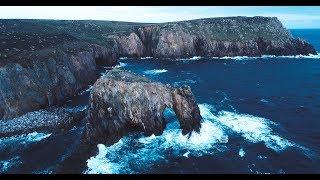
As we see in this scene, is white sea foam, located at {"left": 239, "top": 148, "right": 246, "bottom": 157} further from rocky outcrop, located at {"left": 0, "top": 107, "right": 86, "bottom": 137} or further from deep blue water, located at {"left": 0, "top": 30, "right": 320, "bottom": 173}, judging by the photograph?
rocky outcrop, located at {"left": 0, "top": 107, "right": 86, "bottom": 137}

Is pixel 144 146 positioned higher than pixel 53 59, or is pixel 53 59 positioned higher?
pixel 53 59

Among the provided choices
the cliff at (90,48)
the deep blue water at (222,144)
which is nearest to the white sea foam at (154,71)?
the cliff at (90,48)

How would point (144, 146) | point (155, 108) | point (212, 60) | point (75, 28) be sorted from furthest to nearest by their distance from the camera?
1. point (75, 28)
2. point (212, 60)
3. point (155, 108)
4. point (144, 146)

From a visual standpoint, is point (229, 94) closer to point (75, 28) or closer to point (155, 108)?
point (155, 108)

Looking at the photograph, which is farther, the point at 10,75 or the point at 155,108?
the point at 10,75

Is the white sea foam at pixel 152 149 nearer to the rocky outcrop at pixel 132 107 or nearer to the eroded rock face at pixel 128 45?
the rocky outcrop at pixel 132 107
